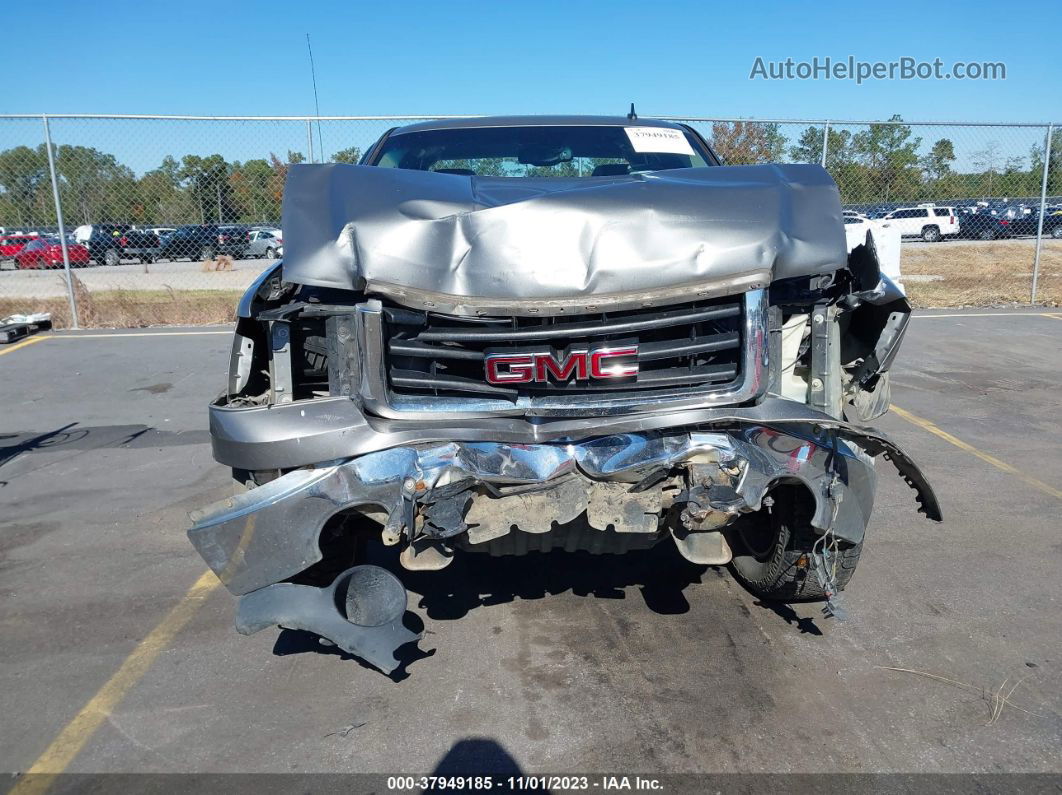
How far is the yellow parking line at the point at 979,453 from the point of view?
5047 millimetres

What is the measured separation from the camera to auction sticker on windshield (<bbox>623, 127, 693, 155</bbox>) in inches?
171

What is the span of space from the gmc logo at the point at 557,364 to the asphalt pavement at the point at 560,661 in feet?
3.81

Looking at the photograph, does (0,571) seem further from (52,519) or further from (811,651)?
(811,651)

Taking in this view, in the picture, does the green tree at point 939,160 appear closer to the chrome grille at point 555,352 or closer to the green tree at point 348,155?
the green tree at point 348,155

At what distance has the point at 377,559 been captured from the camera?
Result: 4172mm

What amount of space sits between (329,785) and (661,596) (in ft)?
5.68

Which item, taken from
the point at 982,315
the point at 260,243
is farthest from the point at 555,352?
the point at 260,243

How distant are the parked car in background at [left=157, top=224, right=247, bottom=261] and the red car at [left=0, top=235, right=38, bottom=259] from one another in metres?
2.14

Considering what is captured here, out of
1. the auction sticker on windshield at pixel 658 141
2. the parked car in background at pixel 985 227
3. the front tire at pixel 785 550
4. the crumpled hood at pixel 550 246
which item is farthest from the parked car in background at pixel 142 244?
the parked car in background at pixel 985 227

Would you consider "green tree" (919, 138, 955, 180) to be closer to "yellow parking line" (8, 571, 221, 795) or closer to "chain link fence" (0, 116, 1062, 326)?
"chain link fence" (0, 116, 1062, 326)

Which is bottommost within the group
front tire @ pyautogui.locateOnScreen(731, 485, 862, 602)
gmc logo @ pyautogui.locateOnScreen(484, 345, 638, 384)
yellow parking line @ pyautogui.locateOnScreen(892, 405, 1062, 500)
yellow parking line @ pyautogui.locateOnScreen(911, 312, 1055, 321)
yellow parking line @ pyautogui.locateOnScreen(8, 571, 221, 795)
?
yellow parking line @ pyautogui.locateOnScreen(892, 405, 1062, 500)

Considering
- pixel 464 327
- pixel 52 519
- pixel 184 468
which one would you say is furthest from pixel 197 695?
pixel 184 468

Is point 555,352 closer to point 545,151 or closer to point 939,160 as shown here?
point 545,151

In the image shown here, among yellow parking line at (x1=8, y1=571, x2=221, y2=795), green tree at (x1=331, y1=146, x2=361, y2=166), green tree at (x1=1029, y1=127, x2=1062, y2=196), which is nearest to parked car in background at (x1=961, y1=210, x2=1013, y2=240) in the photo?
green tree at (x1=1029, y1=127, x2=1062, y2=196)
